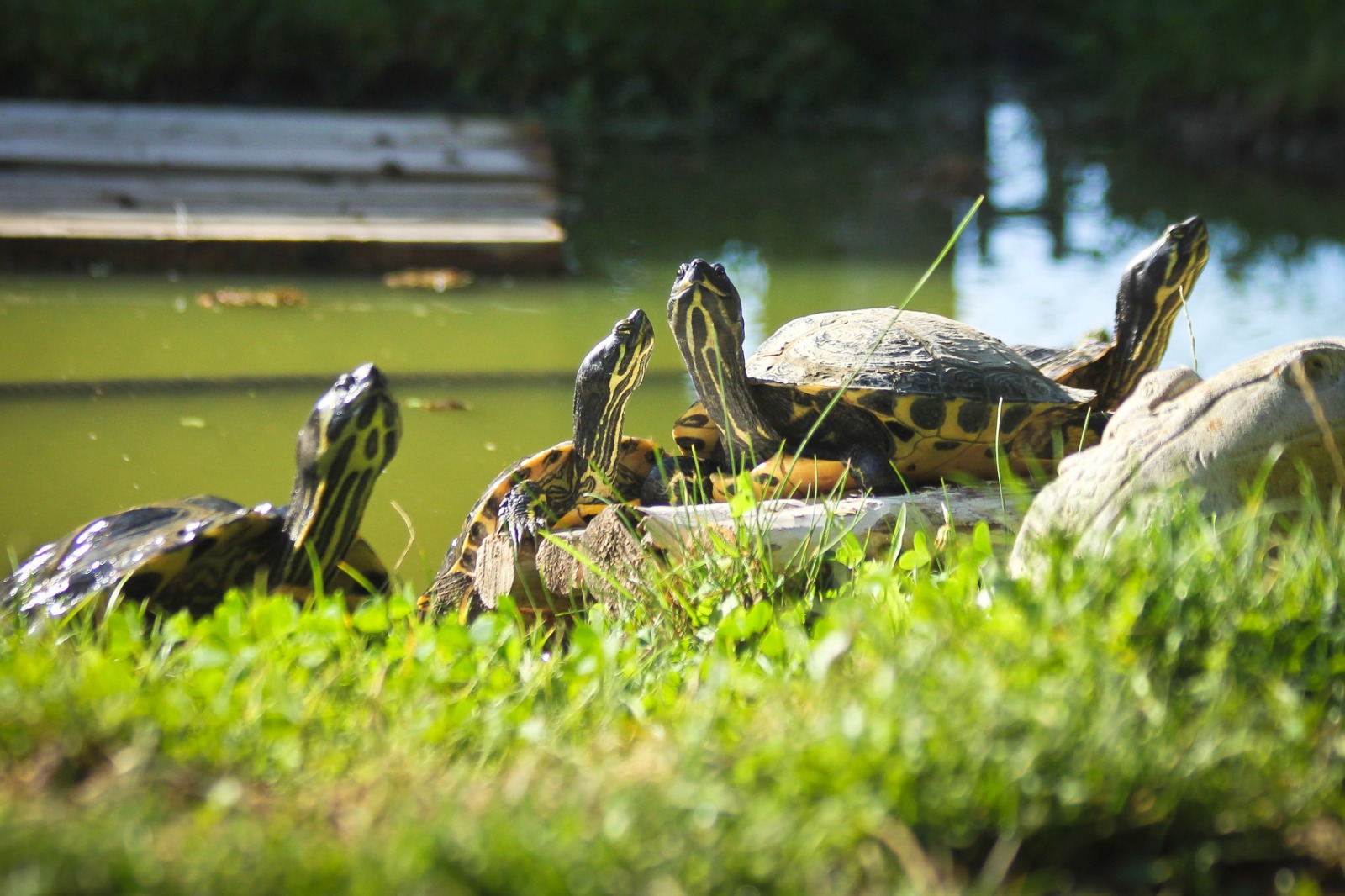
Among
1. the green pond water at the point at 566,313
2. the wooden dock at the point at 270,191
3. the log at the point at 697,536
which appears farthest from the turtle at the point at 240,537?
the wooden dock at the point at 270,191

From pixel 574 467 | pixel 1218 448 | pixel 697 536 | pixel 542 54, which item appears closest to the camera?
pixel 1218 448

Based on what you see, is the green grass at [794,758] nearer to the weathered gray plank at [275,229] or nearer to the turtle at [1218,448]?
the turtle at [1218,448]

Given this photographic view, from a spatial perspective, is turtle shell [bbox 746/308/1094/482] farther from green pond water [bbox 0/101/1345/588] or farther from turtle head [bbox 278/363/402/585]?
turtle head [bbox 278/363/402/585]

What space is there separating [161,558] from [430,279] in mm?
3006

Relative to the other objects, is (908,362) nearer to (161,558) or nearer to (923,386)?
(923,386)

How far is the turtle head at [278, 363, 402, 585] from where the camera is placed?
2.22 metres

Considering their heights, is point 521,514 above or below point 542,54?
below

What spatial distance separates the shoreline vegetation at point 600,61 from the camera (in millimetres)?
8797

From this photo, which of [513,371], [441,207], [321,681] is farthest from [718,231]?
[321,681]

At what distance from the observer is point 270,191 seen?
597 centimetres

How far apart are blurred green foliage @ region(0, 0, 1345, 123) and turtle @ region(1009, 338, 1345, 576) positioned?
8011 millimetres

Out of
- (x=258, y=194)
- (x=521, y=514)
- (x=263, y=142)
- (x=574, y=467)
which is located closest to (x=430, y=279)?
(x=258, y=194)

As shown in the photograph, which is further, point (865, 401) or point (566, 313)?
point (566, 313)

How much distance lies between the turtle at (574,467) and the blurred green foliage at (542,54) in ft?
24.1
